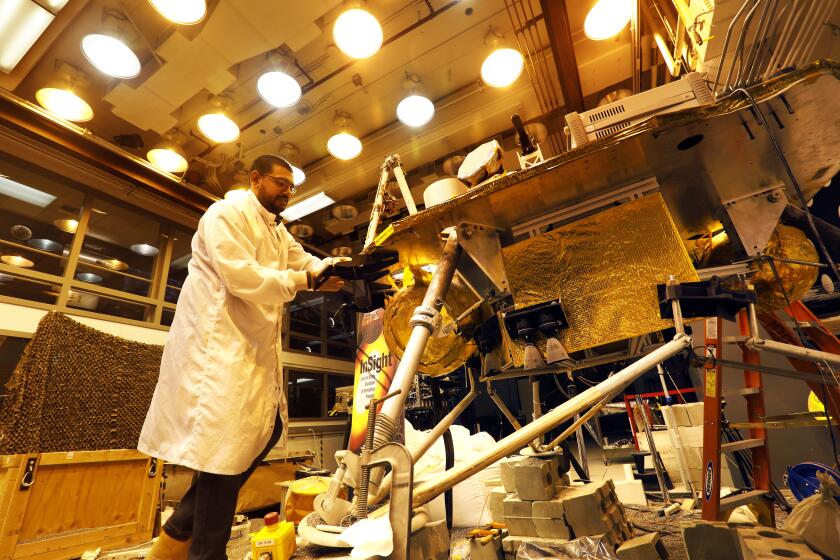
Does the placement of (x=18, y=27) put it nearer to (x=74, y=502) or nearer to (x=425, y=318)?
(x=74, y=502)

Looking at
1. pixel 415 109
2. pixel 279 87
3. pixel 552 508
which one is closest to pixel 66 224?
pixel 279 87

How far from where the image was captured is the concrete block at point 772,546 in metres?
1.12

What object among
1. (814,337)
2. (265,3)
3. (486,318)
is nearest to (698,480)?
(814,337)

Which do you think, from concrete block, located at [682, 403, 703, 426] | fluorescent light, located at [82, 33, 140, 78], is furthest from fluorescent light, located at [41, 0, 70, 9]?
concrete block, located at [682, 403, 703, 426]

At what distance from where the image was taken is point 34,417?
3.32m

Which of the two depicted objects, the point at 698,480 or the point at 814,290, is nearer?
the point at 698,480

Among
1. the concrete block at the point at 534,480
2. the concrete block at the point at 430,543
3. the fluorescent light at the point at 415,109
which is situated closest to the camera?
the concrete block at the point at 430,543

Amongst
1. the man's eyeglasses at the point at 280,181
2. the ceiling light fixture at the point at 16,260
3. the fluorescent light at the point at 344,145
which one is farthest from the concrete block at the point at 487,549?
the ceiling light fixture at the point at 16,260

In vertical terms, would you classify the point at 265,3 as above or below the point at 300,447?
above

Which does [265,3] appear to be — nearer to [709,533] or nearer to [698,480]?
[709,533]

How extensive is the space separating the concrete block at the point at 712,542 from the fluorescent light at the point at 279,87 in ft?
14.3

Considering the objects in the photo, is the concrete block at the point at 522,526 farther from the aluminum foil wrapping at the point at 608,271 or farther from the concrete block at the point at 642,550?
the aluminum foil wrapping at the point at 608,271

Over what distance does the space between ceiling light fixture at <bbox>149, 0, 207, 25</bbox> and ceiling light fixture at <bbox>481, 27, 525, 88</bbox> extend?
8.25 ft

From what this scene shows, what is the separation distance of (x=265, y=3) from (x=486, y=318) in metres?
3.55
